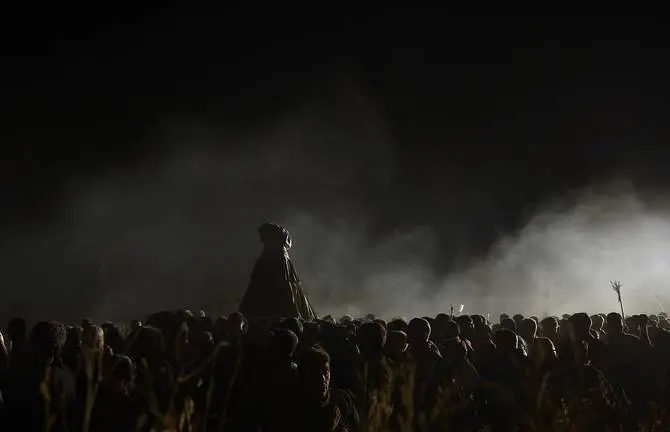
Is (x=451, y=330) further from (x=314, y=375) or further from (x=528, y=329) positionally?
(x=314, y=375)

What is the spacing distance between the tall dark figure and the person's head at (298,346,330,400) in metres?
11.8

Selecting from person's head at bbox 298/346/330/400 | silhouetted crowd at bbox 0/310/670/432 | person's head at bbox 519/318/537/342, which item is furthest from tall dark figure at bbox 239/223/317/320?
person's head at bbox 298/346/330/400

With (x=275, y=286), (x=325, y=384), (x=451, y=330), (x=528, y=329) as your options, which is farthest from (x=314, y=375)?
(x=275, y=286)

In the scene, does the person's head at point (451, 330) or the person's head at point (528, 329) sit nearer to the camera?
the person's head at point (451, 330)

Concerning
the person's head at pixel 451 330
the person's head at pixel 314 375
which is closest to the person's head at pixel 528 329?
the person's head at pixel 451 330

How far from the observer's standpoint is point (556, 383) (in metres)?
5.27

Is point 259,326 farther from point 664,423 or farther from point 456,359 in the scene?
point 664,423

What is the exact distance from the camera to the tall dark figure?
16.6 m

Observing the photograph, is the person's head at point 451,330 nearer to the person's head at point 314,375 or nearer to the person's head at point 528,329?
the person's head at point 528,329

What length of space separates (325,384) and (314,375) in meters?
0.13

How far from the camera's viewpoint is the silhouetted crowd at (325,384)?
11.7ft

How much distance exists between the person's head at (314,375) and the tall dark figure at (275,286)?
1176 centimetres

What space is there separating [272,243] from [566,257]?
37774 mm

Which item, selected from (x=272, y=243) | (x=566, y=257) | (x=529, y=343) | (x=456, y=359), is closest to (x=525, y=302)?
(x=566, y=257)
